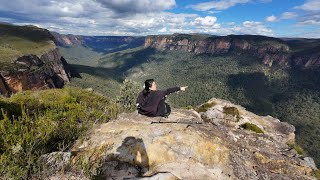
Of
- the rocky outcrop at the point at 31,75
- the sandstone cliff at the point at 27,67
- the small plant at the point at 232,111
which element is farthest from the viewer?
the sandstone cliff at the point at 27,67

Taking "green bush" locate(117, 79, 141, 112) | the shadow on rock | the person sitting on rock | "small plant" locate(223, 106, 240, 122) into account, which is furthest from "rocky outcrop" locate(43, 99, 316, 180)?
"green bush" locate(117, 79, 141, 112)

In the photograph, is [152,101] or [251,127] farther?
[251,127]

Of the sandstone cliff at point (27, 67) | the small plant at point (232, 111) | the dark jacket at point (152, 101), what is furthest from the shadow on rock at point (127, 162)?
the sandstone cliff at point (27, 67)

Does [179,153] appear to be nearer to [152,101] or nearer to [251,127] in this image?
[152,101]

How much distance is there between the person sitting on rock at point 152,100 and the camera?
1238 centimetres

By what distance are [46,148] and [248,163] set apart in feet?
27.0

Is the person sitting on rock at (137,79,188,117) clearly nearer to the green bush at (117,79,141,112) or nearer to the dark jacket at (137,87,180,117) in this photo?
the dark jacket at (137,87,180,117)

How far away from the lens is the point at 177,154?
10.5 metres

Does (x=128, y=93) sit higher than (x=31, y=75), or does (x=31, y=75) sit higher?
(x=128, y=93)

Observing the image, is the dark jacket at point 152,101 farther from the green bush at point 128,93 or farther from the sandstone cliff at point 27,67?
the sandstone cliff at point 27,67

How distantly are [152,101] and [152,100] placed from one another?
7 cm

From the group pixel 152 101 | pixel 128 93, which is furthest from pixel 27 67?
pixel 152 101

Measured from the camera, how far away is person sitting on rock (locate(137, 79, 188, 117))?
1238 centimetres

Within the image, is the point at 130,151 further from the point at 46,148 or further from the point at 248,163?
the point at 248,163
